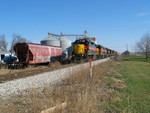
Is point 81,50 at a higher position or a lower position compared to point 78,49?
lower

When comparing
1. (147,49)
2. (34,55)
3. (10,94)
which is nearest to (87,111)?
(10,94)

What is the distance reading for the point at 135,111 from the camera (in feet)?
16.4

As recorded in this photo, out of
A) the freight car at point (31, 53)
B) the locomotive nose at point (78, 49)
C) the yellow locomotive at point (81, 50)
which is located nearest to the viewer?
the freight car at point (31, 53)

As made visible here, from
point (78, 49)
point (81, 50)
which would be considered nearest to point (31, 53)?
point (78, 49)

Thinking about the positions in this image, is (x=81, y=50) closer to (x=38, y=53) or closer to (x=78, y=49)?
(x=78, y=49)

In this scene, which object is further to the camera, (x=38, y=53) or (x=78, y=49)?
(x=78, y=49)

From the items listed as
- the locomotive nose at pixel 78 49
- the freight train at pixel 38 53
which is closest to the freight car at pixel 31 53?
the freight train at pixel 38 53

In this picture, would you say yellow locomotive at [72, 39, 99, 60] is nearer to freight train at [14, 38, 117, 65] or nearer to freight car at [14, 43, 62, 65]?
freight train at [14, 38, 117, 65]

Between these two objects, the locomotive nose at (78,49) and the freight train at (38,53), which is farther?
the locomotive nose at (78,49)

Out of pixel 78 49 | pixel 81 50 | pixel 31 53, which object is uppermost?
pixel 78 49

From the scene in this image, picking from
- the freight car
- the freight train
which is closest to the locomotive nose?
the freight train

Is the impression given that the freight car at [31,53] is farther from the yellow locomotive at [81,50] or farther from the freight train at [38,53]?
the yellow locomotive at [81,50]

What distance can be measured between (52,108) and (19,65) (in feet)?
49.4

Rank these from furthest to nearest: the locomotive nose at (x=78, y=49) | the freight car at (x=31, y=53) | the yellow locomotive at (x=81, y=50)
Result: the yellow locomotive at (x=81, y=50) < the locomotive nose at (x=78, y=49) < the freight car at (x=31, y=53)
